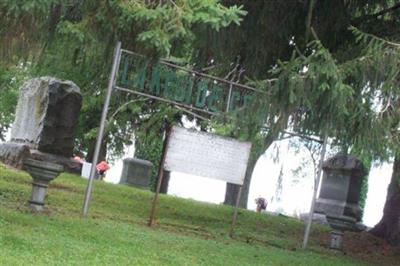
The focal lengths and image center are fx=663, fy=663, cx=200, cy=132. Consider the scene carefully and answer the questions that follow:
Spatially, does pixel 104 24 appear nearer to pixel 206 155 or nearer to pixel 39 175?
pixel 39 175

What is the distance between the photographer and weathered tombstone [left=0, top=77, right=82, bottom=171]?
1472cm

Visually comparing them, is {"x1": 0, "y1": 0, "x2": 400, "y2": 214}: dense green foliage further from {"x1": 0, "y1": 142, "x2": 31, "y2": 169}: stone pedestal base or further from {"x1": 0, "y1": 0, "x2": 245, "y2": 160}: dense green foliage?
{"x1": 0, "y1": 142, "x2": 31, "y2": 169}: stone pedestal base

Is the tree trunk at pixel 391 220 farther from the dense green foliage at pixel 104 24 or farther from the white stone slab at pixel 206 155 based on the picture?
the dense green foliage at pixel 104 24

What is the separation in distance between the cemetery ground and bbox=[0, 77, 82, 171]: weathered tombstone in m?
0.69

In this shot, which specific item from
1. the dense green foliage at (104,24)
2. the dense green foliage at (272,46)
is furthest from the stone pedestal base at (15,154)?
the dense green foliage at (272,46)

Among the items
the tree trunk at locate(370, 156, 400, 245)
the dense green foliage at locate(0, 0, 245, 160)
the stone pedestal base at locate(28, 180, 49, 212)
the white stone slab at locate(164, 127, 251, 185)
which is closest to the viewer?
the dense green foliage at locate(0, 0, 245, 160)

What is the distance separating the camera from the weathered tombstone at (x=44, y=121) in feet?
48.3

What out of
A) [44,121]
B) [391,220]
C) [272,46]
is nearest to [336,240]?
[391,220]

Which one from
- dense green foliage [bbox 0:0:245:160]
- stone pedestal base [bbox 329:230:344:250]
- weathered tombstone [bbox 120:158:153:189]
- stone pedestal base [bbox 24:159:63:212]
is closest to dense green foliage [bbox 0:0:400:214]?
dense green foliage [bbox 0:0:245:160]

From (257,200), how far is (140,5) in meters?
21.1

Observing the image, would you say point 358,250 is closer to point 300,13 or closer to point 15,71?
point 300,13

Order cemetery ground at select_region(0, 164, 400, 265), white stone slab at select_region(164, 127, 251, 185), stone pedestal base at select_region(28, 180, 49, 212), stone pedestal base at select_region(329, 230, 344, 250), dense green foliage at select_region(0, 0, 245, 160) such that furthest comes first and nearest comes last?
stone pedestal base at select_region(329, 230, 344, 250) → white stone slab at select_region(164, 127, 251, 185) → stone pedestal base at select_region(28, 180, 49, 212) → cemetery ground at select_region(0, 164, 400, 265) → dense green foliage at select_region(0, 0, 245, 160)

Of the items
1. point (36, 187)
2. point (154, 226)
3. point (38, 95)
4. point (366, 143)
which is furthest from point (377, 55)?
point (38, 95)

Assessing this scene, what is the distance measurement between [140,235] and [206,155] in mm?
2103
